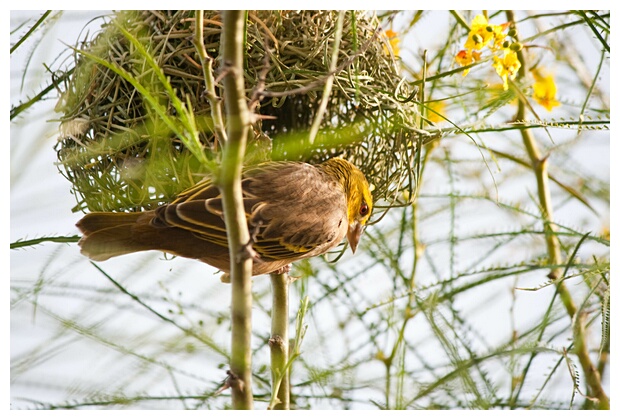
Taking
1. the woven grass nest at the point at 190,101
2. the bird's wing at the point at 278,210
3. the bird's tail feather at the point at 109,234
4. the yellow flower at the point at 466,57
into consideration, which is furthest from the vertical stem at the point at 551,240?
the bird's tail feather at the point at 109,234

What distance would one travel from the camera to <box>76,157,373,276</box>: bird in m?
1.33

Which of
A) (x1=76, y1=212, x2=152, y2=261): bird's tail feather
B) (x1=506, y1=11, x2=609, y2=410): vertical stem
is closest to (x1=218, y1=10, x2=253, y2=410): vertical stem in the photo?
(x1=76, y1=212, x2=152, y2=261): bird's tail feather

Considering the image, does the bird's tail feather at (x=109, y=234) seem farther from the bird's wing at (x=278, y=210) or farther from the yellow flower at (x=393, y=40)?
the yellow flower at (x=393, y=40)

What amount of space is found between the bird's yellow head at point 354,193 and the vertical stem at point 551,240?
0.42 meters

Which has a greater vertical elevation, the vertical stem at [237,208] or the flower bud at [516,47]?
the flower bud at [516,47]

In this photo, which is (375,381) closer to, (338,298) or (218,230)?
(338,298)

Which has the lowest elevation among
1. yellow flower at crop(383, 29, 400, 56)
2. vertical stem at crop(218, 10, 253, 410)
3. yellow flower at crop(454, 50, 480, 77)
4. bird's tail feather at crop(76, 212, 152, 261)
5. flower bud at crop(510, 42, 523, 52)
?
vertical stem at crop(218, 10, 253, 410)

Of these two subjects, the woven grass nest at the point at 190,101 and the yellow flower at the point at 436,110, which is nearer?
the woven grass nest at the point at 190,101

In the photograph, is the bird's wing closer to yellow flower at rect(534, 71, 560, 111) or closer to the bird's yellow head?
the bird's yellow head

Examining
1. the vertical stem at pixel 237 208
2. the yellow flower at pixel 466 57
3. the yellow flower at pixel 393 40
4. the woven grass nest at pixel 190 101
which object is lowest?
the vertical stem at pixel 237 208

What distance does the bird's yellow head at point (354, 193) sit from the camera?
1.53 metres

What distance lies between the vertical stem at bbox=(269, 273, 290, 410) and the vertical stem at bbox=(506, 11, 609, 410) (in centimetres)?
63

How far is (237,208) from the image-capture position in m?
0.92

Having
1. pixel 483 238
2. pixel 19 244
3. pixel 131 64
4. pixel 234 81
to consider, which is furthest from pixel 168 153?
pixel 483 238
